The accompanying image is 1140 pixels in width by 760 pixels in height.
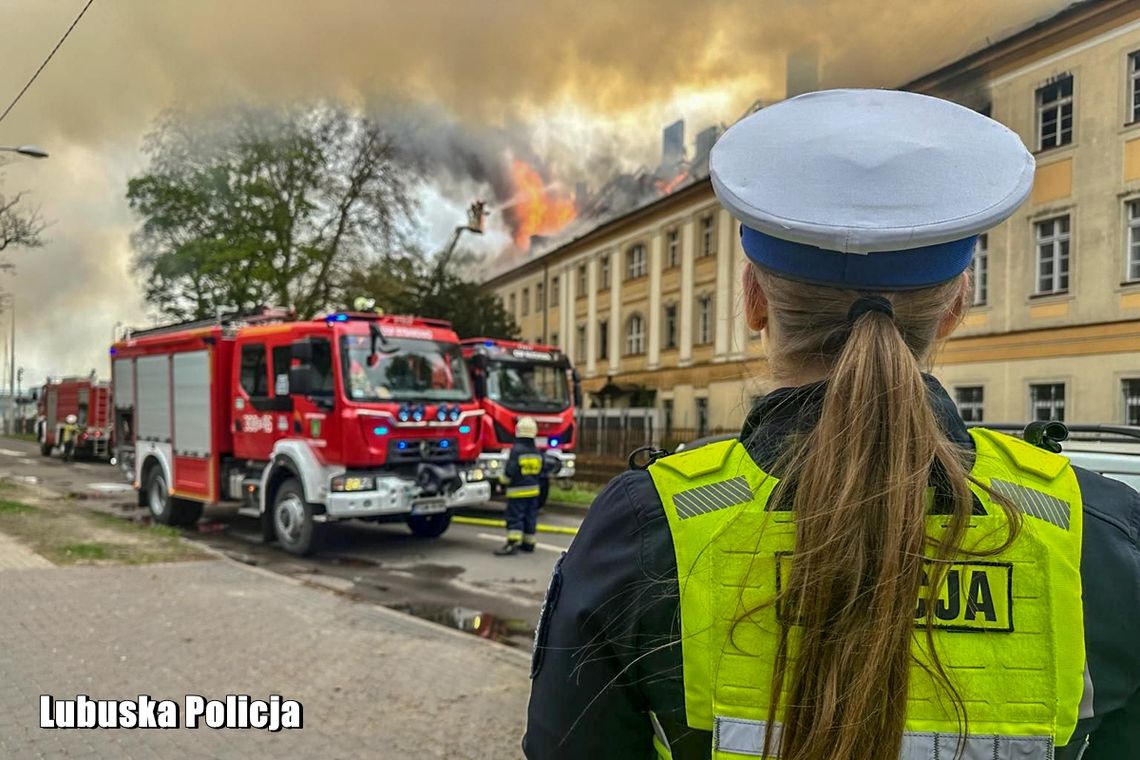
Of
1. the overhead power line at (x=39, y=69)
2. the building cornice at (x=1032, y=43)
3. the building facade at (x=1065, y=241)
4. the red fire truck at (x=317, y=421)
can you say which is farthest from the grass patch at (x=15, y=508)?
the building cornice at (x=1032, y=43)

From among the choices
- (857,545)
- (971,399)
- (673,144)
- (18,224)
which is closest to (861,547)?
(857,545)

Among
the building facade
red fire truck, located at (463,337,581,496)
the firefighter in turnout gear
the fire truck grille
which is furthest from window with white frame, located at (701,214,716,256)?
the firefighter in turnout gear

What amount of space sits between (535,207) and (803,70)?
11.5 m

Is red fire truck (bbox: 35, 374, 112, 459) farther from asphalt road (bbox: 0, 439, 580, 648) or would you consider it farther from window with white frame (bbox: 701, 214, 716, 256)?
window with white frame (bbox: 701, 214, 716, 256)

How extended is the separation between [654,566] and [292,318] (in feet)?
34.9

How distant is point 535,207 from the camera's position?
20828mm

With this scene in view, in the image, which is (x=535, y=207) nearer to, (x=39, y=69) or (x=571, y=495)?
(x=571, y=495)

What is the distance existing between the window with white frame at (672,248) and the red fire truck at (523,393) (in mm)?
9623

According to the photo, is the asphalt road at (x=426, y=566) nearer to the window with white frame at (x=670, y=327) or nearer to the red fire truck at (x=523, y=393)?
the red fire truck at (x=523, y=393)

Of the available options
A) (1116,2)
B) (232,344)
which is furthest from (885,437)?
(232,344)

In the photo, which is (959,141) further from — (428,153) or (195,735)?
(428,153)

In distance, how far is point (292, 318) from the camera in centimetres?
1084

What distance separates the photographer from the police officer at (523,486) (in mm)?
8680

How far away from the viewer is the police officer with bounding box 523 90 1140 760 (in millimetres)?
887
